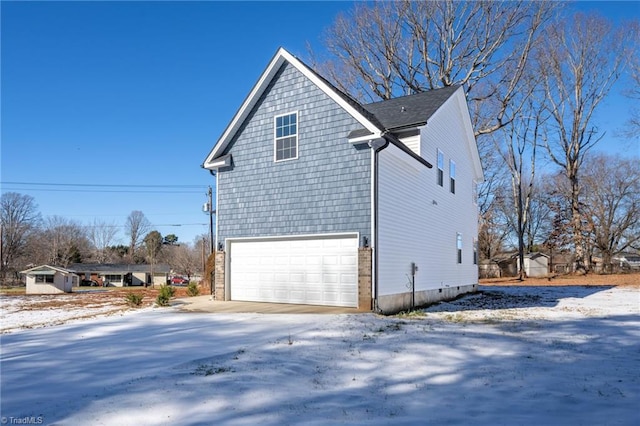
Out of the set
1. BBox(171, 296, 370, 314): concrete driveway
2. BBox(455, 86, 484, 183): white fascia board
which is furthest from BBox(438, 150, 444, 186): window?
BBox(171, 296, 370, 314): concrete driveway

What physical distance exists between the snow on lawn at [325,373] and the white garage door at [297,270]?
252cm

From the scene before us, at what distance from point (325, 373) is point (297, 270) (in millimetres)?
7321

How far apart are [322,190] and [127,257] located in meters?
76.1

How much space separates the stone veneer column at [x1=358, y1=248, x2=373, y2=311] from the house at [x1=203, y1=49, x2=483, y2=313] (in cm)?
3

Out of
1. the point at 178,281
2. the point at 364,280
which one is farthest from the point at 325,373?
the point at 178,281

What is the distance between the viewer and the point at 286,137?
44.5 feet

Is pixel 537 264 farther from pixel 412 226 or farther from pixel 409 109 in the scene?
pixel 412 226

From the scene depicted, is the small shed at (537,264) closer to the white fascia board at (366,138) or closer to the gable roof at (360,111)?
the gable roof at (360,111)

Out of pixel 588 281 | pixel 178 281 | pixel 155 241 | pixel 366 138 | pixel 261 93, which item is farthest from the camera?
pixel 155 241

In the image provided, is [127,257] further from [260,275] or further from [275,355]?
[275,355]

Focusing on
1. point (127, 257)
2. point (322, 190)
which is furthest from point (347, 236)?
point (127, 257)

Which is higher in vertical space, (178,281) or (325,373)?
(325,373)

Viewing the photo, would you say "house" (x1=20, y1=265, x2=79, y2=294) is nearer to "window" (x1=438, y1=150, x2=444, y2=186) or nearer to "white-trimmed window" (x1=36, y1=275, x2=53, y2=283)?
"white-trimmed window" (x1=36, y1=275, x2=53, y2=283)

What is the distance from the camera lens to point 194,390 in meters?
4.92
